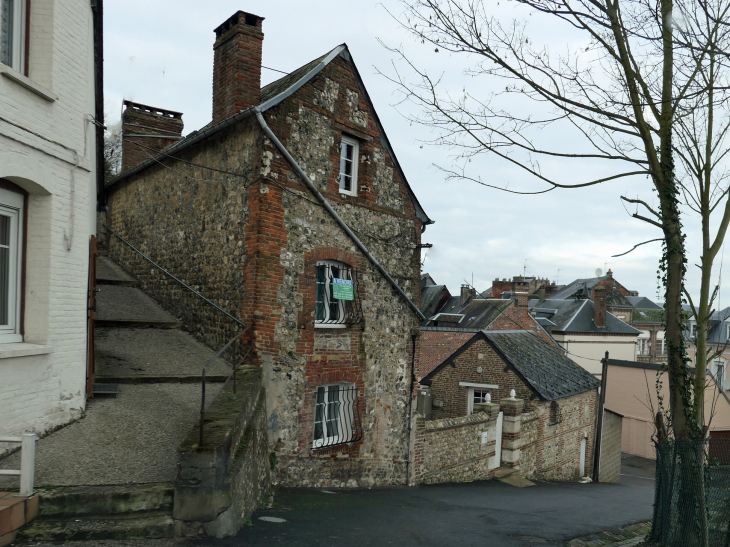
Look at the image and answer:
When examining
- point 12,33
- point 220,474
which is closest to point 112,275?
point 12,33

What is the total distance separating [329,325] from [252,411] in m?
Result: 3.22

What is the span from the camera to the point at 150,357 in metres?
9.75

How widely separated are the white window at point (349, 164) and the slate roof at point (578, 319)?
87.1 ft

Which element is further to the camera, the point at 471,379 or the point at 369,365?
the point at 471,379

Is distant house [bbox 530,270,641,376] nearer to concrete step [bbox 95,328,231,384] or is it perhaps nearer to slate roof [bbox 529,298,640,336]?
slate roof [bbox 529,298,640,336]

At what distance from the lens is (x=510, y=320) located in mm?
25953

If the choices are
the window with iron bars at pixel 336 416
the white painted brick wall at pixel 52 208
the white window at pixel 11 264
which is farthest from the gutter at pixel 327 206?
the white window at pixel 11 264

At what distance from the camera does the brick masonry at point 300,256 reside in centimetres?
970

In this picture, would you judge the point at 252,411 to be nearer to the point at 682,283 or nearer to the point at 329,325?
the point at 329,325

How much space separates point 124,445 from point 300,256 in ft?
15.7

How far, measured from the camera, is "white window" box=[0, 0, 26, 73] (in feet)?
A: 20.3

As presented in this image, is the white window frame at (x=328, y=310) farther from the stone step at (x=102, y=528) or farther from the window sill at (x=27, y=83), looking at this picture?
the stone step at (x=102, y=528)

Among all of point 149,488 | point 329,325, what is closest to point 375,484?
point 329,325

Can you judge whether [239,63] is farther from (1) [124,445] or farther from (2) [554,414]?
(2) [554,414]
